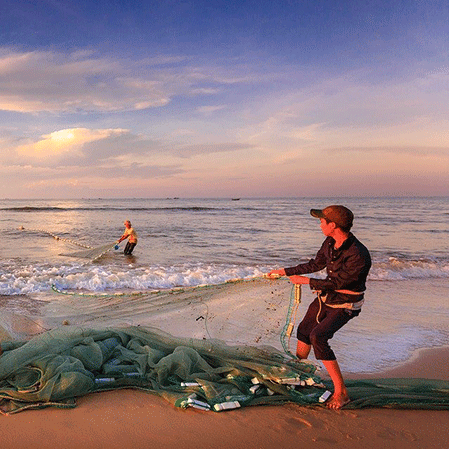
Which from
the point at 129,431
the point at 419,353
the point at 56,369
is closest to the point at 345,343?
the point at 419,353

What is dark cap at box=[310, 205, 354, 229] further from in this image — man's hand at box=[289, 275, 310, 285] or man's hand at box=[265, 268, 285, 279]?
man's hand at box=[265, 268, 285, 279]

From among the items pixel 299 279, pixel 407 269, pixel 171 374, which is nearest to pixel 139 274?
pixel 171 374

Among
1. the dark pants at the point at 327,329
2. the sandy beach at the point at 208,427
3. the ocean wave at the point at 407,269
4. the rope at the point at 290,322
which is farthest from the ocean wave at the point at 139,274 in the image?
the sandy beach at the point at 208,427

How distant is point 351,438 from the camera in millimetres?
3037

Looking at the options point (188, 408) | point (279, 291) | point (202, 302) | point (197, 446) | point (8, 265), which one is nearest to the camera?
point (197, 446)

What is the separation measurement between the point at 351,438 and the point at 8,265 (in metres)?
10.6

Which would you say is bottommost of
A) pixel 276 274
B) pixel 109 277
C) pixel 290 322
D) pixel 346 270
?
pixel 109 277

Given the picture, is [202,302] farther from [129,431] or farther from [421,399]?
[421,399]

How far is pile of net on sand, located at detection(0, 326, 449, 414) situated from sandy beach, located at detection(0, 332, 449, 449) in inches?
3.4

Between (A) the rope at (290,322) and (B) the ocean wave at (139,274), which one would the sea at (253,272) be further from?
(A) the rope at (290,322)

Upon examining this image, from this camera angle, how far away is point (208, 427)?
313 cm

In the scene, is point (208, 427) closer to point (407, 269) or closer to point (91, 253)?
point (407, 269)

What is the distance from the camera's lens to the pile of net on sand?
3357 mm

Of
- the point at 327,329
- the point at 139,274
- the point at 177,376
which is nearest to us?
the point at 327,329
